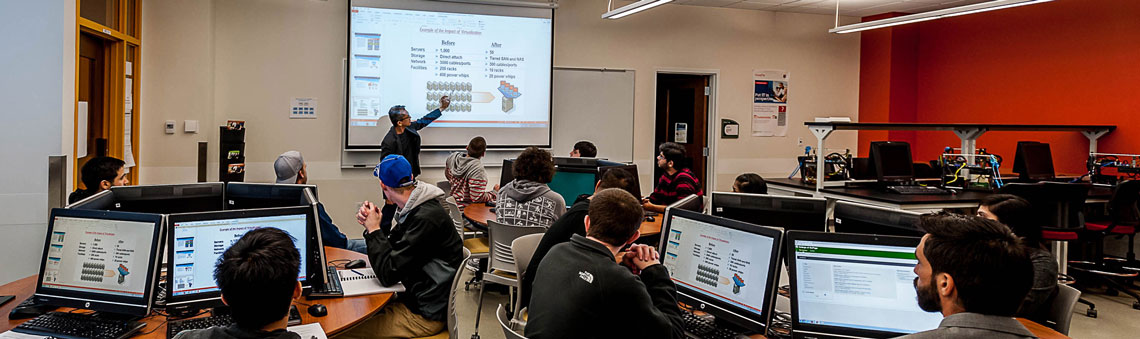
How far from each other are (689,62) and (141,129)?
18.1ft

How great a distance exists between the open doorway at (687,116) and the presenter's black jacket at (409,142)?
287cm

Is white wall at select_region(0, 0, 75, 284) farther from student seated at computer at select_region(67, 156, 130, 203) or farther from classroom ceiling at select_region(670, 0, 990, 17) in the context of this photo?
classroom ceiling at select_region(670, 0, 990, 17)

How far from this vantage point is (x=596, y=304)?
1970mm

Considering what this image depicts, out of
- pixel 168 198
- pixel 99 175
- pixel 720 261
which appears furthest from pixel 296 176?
pixel 720 261

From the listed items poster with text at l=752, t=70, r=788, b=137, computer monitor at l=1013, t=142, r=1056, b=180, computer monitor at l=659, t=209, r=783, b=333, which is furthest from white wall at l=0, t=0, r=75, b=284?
computer monitor at l=1013, t=142, r=1056, b=180

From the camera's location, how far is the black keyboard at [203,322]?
7.23 ft

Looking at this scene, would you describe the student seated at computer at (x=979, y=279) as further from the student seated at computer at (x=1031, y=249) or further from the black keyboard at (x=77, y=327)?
the black keyboard at (x=77, y=327)

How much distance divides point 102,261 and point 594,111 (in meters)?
5.91

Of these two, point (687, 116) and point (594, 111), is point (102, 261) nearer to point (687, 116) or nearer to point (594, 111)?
point (594, 111)

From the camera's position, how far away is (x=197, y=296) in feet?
7.73

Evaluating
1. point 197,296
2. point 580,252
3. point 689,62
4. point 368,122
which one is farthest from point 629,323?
point 689,62

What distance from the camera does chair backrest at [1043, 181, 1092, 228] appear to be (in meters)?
5.14

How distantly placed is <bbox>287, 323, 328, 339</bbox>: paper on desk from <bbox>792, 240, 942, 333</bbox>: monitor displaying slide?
1.46 metres

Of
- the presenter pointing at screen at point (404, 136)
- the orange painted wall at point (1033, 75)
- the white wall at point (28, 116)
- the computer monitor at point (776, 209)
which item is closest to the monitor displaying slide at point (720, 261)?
the computer monitor at point (776, 209)
